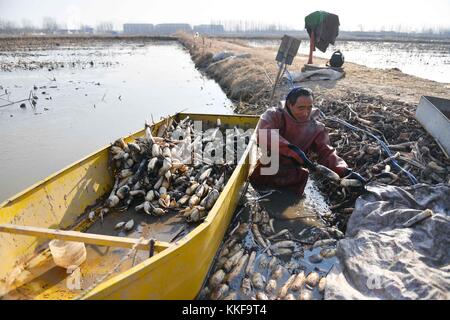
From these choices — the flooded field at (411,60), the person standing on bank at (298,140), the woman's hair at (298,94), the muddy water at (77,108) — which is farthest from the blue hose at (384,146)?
the flooded field at (411,60)

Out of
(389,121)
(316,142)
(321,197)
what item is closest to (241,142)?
(316,142)

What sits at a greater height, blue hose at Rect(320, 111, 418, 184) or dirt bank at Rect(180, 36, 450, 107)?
dirt bank at Rect(180, 36, 450, 107)

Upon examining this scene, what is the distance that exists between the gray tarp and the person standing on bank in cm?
70

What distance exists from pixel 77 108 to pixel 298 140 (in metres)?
11.4

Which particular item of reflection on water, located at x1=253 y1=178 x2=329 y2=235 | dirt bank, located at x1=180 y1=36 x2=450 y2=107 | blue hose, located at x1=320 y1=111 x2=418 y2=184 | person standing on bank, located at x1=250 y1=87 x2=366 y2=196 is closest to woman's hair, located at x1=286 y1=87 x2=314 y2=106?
person standing on bank, located at x1=250 y1=87 x2=366 y2=196

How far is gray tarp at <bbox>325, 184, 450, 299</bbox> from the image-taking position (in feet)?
10.9

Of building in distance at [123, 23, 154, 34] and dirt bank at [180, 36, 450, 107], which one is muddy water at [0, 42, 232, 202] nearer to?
dirt bank at [180, 36, 450, 107]

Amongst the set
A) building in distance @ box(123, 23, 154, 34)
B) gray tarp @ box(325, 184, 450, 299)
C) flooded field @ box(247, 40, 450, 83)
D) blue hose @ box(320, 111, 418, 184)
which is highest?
building in distance @ box(123, 23, 154, 34)

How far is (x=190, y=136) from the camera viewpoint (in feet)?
22.8

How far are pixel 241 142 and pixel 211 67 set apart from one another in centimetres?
1768

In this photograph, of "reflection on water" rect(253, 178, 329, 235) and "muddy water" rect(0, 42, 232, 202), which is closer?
"reflection on water" rect(253, 178, 329, 235)

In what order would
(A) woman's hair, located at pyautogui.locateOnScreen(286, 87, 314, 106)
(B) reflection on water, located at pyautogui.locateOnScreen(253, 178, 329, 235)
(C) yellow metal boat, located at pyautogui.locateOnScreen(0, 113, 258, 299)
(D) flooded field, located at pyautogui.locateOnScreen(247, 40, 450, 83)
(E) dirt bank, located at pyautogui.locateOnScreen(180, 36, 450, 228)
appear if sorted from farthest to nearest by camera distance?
(D) flooded field, located at pyautogui.locateOnScreen(247, 40, 450, 83), (E) dirt bank, located at pyautogui.locateOnScreen(180, 36, 450, 228), (B) reflection on water, located at pyautogui.locateOnScreen(253, 178, 329, 235), (A) woman's hair, located at pyautogui.locateOnScreen(286, 87, 314, 106), (C) yellow metal boat, located at pyautogui.locateOnScreen(0, 113, 258, 299)

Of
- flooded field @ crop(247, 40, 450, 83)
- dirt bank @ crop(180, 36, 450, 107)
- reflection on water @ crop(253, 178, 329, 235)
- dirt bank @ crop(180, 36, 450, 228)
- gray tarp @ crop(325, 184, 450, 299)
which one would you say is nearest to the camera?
gray tarp @ crop(325, 184, 450, 299)

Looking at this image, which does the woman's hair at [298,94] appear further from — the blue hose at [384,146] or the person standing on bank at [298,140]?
the blue hose at [384,146]
